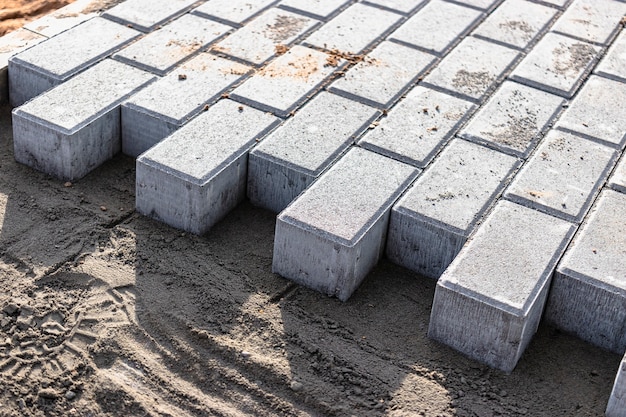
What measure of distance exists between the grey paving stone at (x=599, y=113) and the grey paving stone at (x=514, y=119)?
0.11 m

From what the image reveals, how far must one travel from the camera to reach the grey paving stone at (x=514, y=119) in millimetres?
5871

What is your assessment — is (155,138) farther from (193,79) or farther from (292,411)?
(292,411)

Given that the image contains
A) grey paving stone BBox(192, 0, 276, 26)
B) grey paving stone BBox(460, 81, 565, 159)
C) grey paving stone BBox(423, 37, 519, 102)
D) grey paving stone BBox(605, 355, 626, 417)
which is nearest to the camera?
grey paving stone BBox(605, 355, 626, 417)

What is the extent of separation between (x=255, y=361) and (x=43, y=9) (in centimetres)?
409

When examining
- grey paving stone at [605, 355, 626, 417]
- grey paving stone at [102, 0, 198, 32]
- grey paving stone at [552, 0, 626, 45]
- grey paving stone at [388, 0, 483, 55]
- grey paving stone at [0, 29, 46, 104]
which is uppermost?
grey paving stone at [552, 0, 626, 45]

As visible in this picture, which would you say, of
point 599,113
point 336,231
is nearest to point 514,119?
point 599,113

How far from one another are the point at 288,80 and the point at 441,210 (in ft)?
5.24

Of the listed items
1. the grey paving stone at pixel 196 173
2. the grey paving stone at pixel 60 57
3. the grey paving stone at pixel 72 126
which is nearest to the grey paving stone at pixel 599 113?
the grey paving stone at pixel 196 173

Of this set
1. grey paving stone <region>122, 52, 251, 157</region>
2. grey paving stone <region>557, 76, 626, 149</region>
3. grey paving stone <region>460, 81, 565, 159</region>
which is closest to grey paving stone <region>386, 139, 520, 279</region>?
grey paving stone <region>460, 81, 565, 159</region>

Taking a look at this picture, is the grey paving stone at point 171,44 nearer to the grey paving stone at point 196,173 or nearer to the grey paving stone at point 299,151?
the grey paving stone at point 196,173

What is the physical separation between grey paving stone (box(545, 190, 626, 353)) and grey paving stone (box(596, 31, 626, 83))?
190 cm

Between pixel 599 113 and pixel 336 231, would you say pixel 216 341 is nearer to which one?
pixel 336 231

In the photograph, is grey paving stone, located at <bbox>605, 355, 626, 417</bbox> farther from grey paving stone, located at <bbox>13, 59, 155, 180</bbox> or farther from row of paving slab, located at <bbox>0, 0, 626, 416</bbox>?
grey paving stone, located at <bbox>13, 59, 155, 180</bbox>

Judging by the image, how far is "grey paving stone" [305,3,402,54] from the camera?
6801 millimetres
